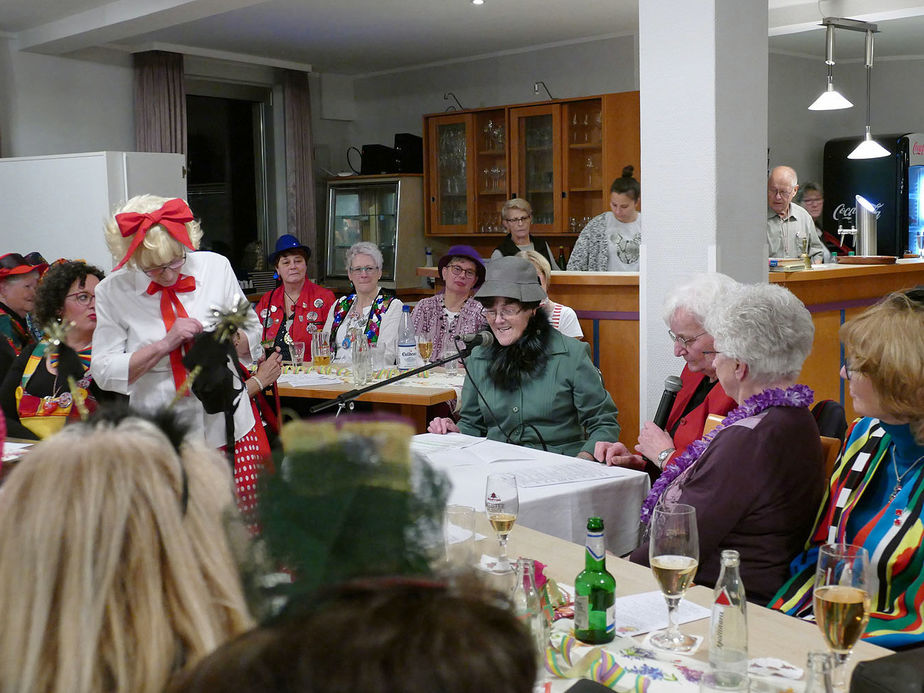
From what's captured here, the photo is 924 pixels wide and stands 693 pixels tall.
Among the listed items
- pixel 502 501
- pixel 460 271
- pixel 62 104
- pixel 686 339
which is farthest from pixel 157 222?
pixel 62 104

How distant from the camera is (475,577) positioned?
1.86 ft

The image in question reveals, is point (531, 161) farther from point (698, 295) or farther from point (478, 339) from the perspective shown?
point (698, 295)

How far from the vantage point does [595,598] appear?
5.14 ft

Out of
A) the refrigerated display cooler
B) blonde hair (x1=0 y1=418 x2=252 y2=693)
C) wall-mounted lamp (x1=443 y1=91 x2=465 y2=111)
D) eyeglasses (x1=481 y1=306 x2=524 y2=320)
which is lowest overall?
blonde hair (x1=0 y1=418 x2=252 y2=693)

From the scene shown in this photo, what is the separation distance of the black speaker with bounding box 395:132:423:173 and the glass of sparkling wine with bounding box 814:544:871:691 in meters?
7.99

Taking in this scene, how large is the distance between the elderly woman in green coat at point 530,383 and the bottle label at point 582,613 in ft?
5.30

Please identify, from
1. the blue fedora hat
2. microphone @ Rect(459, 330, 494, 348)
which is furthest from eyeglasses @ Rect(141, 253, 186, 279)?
the blue fedora hat

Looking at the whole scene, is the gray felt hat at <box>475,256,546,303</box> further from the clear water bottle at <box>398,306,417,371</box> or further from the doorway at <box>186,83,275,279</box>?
the doorway at <box>186,83,275,279</box>

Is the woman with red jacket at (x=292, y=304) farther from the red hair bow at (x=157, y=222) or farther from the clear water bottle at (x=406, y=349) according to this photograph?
the red hair bow at (x=157, y=222)

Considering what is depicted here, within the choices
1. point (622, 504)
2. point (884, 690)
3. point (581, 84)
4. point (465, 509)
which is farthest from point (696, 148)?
point (581, 84)

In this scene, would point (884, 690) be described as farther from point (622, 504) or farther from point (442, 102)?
point (442, 102)

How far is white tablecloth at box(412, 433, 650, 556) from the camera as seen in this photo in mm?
2500

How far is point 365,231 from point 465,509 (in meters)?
7.65

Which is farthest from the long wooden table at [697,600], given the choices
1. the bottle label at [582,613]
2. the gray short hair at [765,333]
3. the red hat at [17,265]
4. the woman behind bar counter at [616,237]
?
the woman behind bar counter at [616,237]
